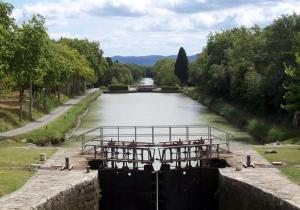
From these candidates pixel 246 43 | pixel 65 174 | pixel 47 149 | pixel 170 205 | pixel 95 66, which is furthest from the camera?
pixel 95 66

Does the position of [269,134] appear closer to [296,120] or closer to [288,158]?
[296,120]

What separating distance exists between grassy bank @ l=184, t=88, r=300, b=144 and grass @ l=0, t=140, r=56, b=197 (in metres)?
17.2

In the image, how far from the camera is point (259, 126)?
52.2 metres

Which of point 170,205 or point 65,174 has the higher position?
point 65,174

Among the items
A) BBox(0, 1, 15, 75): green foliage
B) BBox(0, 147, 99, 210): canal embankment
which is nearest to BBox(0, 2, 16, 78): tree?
BBox(0, 1, 15, 75): green foliage

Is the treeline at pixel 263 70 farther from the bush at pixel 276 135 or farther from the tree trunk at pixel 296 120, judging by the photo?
the bush at pixel 276 135

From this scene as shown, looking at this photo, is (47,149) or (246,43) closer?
(47,149)

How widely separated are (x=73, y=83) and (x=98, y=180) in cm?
9048

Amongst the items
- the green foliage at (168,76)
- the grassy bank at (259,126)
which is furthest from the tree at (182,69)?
the grassy bank at (259,126)

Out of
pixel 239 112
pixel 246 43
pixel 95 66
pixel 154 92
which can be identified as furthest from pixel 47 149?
pixel 154 92

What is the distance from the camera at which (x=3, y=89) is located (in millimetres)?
49875

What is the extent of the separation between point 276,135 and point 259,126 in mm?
6610

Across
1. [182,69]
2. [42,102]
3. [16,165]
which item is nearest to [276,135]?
[16,165]

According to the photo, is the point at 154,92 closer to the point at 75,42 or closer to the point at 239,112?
the point at 75,42
